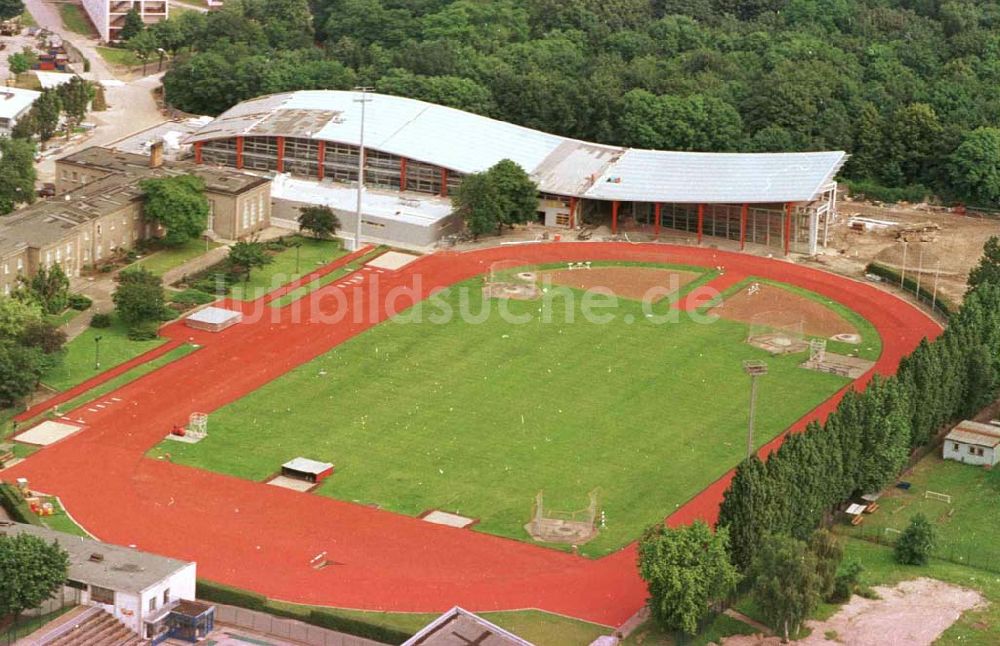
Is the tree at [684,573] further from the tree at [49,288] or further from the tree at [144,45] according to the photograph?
the tree at [144,45]

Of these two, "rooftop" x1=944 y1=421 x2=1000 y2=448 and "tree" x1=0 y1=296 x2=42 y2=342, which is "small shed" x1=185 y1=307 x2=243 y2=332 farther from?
"rooftop" x1=944 y1=421 x2=1000 y2=448

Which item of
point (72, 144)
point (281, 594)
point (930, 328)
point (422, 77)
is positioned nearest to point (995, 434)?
point (930, 328)

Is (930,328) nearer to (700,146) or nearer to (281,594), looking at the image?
(700,146)

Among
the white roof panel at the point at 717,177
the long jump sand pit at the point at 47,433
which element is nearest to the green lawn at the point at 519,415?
the long jump sand pit at the point at 47,433

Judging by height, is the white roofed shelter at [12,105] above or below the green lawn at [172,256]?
above

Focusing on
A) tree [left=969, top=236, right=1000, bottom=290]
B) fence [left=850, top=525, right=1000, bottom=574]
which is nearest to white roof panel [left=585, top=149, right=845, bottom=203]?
tree [left=969, top=236, right=1000, bottom=290]

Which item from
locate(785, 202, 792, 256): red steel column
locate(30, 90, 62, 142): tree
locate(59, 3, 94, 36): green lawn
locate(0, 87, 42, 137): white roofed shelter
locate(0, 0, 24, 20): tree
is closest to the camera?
locate(785, 202, 792, 256): red steel column

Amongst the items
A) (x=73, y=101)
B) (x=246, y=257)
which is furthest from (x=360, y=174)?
(x=73, y=101)
